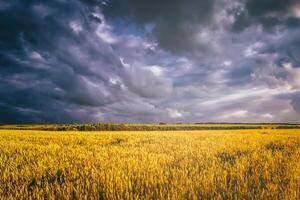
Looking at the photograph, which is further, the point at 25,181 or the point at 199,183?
the point at 25,181

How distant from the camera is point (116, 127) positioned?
192 ft

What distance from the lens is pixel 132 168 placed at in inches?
274

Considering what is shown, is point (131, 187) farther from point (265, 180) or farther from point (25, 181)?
point (265, 180)

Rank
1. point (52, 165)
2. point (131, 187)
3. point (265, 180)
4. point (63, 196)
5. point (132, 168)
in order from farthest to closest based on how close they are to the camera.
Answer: point (52, 165)
point (132, 168)
point (265, 180)
point (131, 187)
point (63, 196)

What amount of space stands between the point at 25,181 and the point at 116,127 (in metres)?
52.5

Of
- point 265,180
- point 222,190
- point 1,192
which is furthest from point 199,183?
point 1,192

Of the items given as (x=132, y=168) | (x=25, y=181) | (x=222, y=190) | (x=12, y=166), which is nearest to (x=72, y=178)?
(x=25, y=181)

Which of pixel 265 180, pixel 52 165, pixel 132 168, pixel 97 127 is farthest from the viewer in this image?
pixel 97 127

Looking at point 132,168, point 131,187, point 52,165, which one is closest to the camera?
point 131,187

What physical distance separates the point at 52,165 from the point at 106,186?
2833 mm

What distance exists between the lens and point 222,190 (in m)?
5.25

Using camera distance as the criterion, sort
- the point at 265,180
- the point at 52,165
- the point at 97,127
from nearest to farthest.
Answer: the point at 265,180 → the point at 52,165 → the point at 97,127

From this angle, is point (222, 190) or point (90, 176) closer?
point (222, 190)

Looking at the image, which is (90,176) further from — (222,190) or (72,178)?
(222,190)
